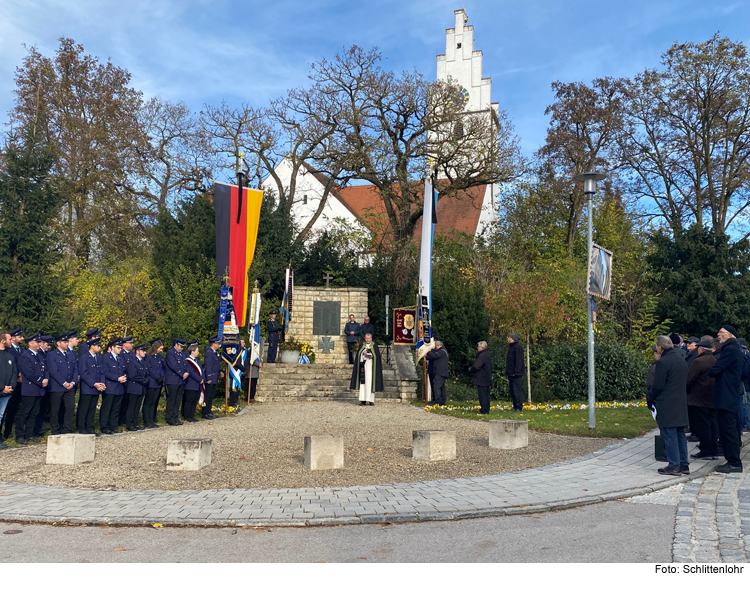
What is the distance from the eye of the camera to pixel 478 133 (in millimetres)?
27766

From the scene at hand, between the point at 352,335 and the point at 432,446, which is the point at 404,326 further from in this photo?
the point at 432,446

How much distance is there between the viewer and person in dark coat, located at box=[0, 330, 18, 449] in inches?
405

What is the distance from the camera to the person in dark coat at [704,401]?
923 cm

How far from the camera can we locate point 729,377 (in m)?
8.59

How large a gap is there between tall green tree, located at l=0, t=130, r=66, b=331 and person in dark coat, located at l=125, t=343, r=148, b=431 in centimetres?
257

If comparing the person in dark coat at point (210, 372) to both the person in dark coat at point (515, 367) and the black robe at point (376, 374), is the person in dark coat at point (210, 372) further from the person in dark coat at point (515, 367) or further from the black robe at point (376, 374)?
the person in dark coat at point (515, 367)

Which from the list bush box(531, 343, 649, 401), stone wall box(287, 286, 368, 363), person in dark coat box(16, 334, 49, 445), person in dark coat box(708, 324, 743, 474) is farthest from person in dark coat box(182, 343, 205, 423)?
stone wall box(287, 286, 368, 363)

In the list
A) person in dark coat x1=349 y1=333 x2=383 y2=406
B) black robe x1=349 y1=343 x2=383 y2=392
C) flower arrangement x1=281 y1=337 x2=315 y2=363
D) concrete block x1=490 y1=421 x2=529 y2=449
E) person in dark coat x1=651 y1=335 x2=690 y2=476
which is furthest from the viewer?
flower arrangement x1=281 y1=337 x2=315 y2=363

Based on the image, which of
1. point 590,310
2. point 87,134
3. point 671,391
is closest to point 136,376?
point 590,310

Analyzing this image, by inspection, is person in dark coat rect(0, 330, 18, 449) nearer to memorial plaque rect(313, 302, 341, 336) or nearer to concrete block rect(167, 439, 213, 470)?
concrete block rect(167, 439, 213, 470)

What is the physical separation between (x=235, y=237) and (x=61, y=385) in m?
7.72

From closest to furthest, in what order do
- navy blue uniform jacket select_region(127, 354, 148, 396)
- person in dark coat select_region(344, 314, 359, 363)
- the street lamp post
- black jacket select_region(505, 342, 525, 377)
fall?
the street lamp post → navy blue uniform jacket select_region(127, 354, 148, 396) → black jacket select_region(505, 342, 525, 377) → person in dark coat select_region(344, 314, 359, 363)

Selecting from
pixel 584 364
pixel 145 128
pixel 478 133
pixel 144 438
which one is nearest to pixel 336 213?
pixel 145 128

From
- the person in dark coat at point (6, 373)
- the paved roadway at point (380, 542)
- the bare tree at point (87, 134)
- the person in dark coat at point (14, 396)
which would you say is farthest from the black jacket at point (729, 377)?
the bare tree at point (87, 134)
